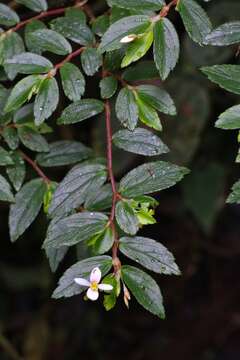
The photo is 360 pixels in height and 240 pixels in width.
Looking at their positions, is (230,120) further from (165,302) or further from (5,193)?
(165,302)

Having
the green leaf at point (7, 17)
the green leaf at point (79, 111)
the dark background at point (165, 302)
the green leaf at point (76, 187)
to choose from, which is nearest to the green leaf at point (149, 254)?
the green leaf at point (76, 187)

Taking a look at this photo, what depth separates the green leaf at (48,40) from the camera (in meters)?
1.18

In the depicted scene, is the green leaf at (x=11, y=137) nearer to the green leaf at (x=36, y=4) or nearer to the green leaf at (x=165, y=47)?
the green leaf at (x=36, y=4)

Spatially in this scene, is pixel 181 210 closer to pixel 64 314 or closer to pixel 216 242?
pixel 216 242

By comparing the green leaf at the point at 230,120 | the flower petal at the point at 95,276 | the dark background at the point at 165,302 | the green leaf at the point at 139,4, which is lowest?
the dark background at the point at 165,302

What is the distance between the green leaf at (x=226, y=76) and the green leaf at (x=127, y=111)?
0.15m

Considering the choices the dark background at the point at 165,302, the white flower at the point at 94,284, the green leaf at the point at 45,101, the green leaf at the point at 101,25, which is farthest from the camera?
the dark background at the point at 165,302

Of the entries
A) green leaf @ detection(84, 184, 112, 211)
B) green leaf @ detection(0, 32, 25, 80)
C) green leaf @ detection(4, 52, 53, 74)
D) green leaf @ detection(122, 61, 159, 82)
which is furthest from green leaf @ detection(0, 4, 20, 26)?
green leaf @ detection(84, 184, 112, 211)

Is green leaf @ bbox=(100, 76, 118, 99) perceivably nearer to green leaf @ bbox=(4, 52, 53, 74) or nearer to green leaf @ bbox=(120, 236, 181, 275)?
green leaf @ bbox=(4, 52, 53, 74)

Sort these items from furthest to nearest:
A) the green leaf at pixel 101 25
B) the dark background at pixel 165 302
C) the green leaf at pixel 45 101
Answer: the dark background at pixel 165 302, the green leaf at pixel 101 25, the green leaf at pixel 45 101

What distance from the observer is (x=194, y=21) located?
1.10m

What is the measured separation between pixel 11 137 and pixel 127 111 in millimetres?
254

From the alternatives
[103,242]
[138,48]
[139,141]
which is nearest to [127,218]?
[103,242]

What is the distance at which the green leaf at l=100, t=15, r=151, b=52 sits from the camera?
1066mm
